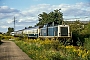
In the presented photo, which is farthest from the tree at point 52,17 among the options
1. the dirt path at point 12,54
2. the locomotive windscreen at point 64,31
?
the dirt path at point 12,54

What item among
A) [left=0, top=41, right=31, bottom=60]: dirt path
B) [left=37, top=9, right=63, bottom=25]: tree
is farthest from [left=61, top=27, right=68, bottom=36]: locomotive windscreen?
[left=37, top=9, right=63, bottom=25]: tree

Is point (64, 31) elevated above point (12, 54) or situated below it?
above

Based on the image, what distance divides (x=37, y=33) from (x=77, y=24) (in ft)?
22.3

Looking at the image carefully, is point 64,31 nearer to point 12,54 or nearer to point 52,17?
point 12,54

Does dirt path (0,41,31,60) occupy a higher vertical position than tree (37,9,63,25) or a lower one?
lower

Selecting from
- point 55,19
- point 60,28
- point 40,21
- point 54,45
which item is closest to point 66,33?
point 60,28

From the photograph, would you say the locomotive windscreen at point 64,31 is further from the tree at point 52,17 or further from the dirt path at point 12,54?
the tree at point 52,17

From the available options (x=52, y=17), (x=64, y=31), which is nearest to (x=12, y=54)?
(x=64, y=31)

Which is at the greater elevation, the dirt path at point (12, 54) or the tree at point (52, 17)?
the tree at point (52, 17)

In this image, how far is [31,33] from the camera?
44.8 meters

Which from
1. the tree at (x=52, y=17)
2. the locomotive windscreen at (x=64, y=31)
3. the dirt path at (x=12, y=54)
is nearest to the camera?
the dirt path at (x=12, y=54)

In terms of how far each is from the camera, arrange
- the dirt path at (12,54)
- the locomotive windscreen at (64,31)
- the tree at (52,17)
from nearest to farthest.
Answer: the dirt path at (12,54) < the locomotive windscreen at (64,31) < the tree at (52,17)

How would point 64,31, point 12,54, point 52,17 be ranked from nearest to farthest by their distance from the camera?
point 12,54 → point 64,31 → point 52,17

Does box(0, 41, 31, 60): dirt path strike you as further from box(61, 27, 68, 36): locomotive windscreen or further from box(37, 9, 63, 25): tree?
box(37, 9, 63, 25): tree
